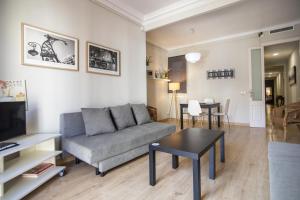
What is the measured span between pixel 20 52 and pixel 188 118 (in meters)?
5.25

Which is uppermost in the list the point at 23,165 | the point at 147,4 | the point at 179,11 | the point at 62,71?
the point at 147,4

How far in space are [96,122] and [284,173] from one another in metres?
2.25

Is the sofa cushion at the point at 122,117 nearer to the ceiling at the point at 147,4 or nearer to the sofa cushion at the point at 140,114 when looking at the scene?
the sofa cushion at the point at 140,114

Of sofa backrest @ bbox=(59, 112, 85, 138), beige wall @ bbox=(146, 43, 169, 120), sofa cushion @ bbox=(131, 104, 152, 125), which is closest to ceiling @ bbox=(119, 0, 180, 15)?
beige wall @ bbox=(146, 43, 169, 120)

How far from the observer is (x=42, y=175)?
6.01ft

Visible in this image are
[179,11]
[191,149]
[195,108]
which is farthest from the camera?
[195,108]

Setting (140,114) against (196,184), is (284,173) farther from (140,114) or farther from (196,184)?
(140,114)

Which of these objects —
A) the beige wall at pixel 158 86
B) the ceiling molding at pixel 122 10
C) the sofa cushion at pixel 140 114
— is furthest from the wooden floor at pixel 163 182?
the beige wall at pixel 158 86

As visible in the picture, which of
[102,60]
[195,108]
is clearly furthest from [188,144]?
[195,108]

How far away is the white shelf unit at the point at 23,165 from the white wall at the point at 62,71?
13.9 inches

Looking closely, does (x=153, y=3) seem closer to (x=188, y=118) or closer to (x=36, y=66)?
(x=36, y=66)

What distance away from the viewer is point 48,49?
7.66 ft

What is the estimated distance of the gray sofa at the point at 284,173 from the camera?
3.01 feet

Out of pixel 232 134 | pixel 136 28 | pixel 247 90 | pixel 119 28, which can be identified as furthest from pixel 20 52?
pixel 247 90
